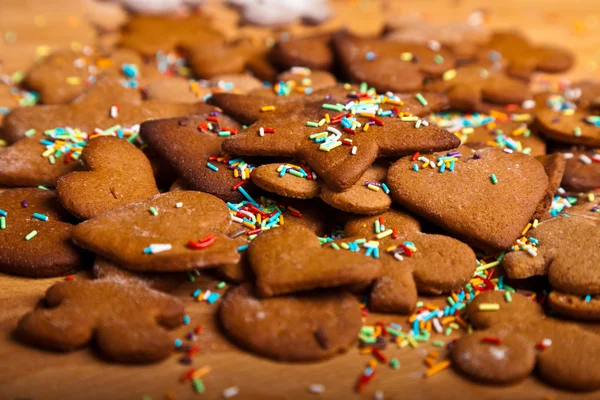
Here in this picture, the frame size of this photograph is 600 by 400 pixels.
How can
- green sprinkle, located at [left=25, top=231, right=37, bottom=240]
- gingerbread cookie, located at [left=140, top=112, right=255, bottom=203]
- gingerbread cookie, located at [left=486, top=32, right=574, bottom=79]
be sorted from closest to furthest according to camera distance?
1. green sprinkle, located at [left=25, top=231, right=37, bottom=240]
2. gingerbread cookie, located at [left=140, top=112, right=255, bottom=203]
3. gingerbread cookie, located at [left=486, top=32, right=574, bottom=79]

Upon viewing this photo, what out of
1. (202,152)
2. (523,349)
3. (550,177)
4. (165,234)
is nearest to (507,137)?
(550,177)

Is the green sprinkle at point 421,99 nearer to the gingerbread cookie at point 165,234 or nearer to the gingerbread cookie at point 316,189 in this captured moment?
the gingerbread cookie at point 316,189

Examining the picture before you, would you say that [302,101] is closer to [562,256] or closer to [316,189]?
[316,189]

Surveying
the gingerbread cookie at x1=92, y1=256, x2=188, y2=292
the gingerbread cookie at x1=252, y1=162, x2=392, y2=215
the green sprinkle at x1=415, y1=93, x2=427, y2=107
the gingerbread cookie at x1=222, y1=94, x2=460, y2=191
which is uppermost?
the green sprinkle at x1=415, y1=93, x2=427, y2=107

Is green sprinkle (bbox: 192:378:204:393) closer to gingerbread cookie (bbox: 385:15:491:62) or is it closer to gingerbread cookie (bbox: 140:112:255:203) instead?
gingerbread cookie (bbox: 140:112:255:203)

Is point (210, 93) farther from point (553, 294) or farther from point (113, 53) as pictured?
point (553, 294)

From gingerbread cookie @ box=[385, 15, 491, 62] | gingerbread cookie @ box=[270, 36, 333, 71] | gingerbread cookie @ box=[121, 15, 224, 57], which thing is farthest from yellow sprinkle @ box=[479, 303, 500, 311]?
gingerbread cookie @ box=[121, 15, 224, 57]

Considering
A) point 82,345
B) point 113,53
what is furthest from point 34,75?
point 82,345
